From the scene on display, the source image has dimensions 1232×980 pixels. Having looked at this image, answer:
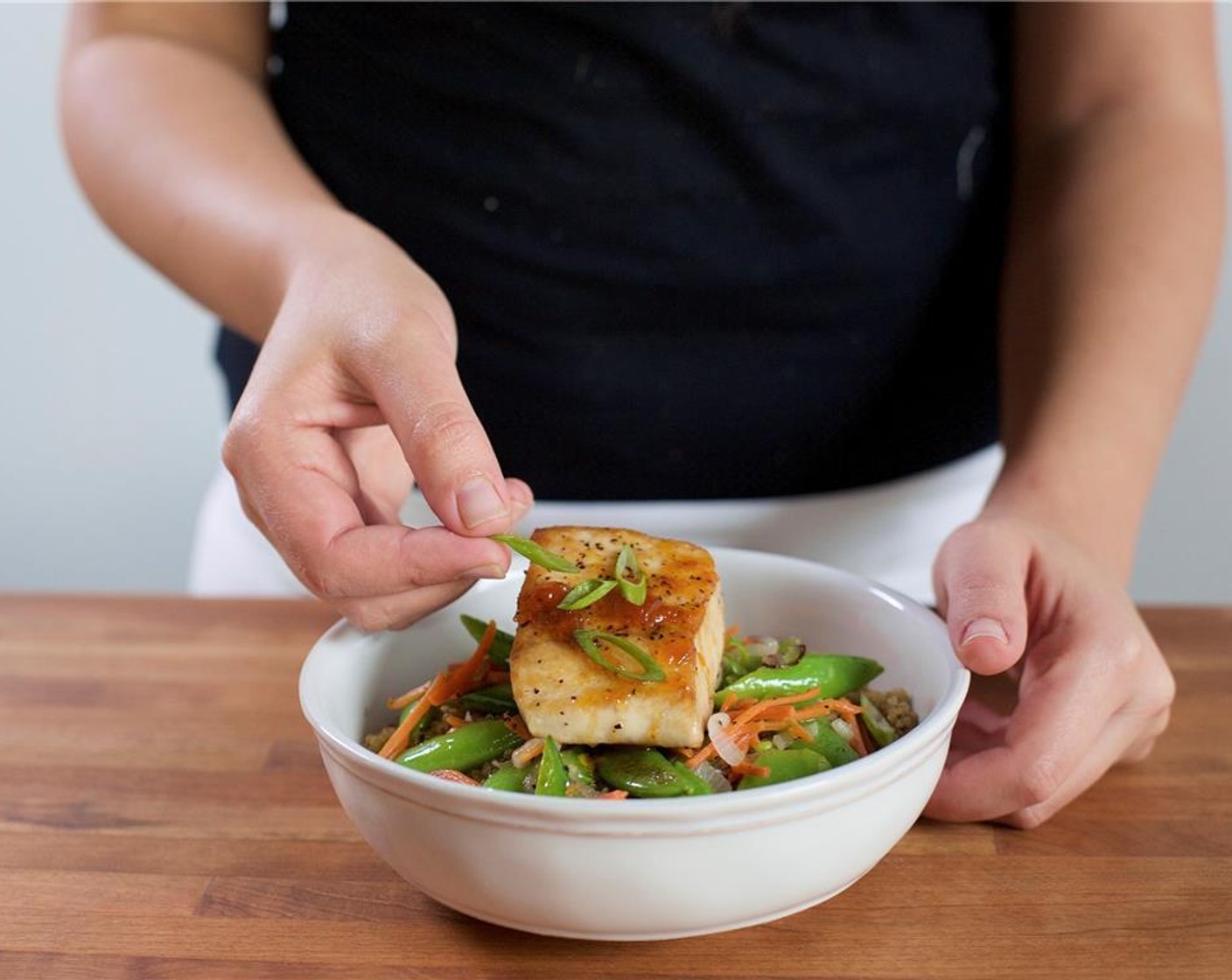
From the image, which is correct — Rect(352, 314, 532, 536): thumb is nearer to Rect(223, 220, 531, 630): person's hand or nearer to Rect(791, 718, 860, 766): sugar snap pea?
Rect(223, 220, 531, 630): person's hand

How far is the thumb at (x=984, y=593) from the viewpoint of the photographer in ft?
3.65

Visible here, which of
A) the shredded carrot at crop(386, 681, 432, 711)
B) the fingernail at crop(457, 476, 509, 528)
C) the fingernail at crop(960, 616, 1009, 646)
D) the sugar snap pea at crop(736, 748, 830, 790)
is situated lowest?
the shredded carrot at crop(386, 681, 432, 711)

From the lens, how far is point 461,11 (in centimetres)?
179

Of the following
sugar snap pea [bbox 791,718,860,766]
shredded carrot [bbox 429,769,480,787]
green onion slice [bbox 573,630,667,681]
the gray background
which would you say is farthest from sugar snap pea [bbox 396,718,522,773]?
the gray background

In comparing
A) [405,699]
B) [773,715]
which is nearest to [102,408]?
[405,699]

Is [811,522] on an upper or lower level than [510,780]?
lower

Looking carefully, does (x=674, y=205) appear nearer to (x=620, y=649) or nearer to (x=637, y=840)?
(x=620, y=649)

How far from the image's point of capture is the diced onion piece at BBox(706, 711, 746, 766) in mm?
1050

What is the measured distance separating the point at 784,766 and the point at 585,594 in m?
0.21

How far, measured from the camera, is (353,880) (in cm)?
113

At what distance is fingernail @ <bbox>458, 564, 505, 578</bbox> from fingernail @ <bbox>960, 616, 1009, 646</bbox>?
1.29 ft

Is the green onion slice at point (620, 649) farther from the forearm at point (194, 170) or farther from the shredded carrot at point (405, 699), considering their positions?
the forearm at point (194, 170)

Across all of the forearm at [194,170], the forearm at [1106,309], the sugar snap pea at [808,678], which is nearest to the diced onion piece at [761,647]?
the sugar snap pea at [808,678]

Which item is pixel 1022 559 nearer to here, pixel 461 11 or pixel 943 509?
pixel 943 509
